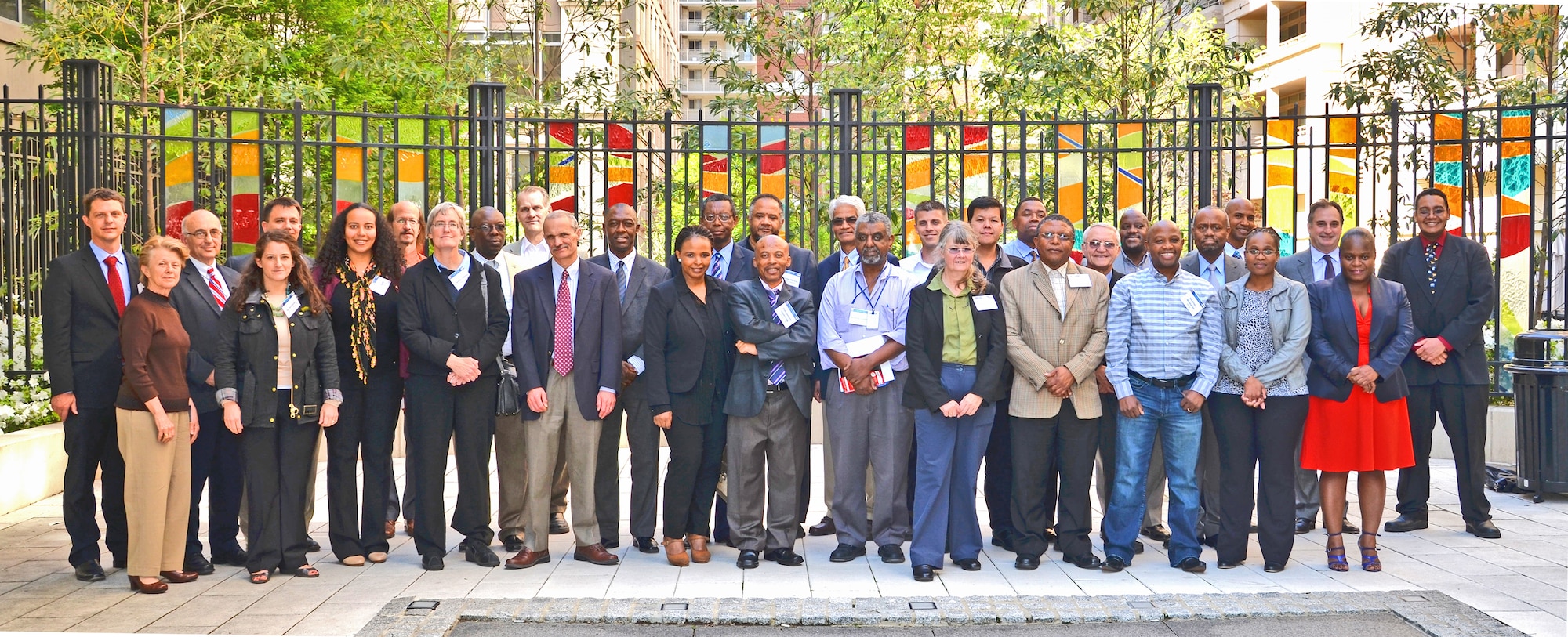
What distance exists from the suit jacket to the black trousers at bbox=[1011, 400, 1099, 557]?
1.91 metres

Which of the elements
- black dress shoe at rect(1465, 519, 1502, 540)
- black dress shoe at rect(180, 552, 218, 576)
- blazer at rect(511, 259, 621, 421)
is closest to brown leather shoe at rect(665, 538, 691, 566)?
blazer at rect(511, 259, 621, 421)

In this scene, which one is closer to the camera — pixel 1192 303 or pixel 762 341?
pixel 1192 303

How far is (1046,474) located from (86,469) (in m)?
4.61

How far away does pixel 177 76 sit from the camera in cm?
1492

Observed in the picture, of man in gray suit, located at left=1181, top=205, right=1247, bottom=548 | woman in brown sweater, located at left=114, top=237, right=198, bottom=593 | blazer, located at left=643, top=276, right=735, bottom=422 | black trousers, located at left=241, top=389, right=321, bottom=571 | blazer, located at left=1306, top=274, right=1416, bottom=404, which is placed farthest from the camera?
man in gray suit, located at left=1181, top=205, right=1247, bottom=548

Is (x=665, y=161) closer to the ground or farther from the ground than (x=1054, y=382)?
farther from the ground

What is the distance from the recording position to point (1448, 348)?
735cm

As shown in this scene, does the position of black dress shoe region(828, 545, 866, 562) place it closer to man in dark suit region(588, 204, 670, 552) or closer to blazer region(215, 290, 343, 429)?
man in dark suit region(588, 204, 670, 552)

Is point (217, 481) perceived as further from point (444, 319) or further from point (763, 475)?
point (763, 475)

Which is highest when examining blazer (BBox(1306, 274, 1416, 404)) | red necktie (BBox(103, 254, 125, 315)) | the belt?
red necktie (BBox(103, 254, 125, 315))

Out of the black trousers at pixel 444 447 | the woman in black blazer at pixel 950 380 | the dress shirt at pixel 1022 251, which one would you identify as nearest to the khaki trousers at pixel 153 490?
the black trousers at pixel 444 447

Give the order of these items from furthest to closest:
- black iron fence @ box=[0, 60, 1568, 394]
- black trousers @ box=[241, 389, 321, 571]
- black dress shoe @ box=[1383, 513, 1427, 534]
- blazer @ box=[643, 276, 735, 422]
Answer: black iron fence @ box=[0, 60, 1568, 394]
black dress shoe @ box=[1383, 513, 1427, 534]
blazer @ box=[643, 276, 735, 422]
black trousers @ box=[241, 389, 321, 571]

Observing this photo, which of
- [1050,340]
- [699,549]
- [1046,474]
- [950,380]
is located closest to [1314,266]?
[1050,340]

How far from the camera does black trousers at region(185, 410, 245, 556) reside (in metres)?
6.46
